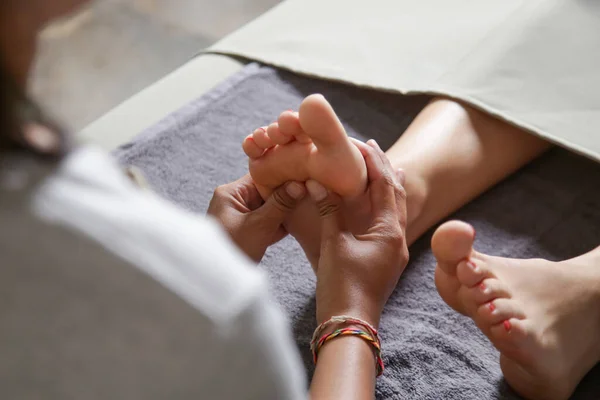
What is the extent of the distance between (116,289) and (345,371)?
37cm

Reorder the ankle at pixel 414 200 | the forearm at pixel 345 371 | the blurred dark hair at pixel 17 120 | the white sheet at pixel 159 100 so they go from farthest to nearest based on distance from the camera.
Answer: the white sheet at pixel 159 100
the ankle at pixel 414 200
the forearm at pixel 345 371
the blurred dark hair at pixel 17 120

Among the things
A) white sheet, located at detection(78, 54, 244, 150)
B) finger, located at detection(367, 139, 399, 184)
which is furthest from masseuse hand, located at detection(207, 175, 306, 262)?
white sheet, located at detection(78, 54, 244, 150)

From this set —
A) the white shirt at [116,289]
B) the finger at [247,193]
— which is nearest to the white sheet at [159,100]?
the finger at [247,193]

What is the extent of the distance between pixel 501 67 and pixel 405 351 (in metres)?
0.50

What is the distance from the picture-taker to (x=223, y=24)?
2.00 metres

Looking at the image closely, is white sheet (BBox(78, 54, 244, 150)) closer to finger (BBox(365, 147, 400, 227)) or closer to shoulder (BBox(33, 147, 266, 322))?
finger (BBox(365, 147, 400, 227))

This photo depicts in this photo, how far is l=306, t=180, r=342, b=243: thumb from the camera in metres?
0.80

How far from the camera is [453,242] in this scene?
71 centimetres

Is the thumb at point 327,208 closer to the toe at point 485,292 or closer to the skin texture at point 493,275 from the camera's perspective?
the skin texture at point 493,275

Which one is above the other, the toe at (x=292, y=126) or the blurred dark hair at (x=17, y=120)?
the blurred dark hair at (x=17, y=120)

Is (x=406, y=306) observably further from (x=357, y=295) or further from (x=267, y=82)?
(x=267, y=82)

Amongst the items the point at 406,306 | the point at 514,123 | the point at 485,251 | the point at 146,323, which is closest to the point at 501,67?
the point at 514,123

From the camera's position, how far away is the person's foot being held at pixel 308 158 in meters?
0.76

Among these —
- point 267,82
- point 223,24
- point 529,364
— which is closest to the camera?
point 529,364
